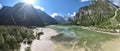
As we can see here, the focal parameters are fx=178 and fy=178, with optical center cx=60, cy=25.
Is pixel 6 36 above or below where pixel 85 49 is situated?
above

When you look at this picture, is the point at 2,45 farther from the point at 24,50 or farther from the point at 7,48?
the point at 24,50

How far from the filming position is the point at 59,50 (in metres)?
52.5

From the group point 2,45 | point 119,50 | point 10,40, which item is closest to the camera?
point 2,45

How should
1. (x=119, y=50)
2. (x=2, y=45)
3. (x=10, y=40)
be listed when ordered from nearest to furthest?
(x=2, y=45) → (x=119, y=50) → (x=10, y=40)

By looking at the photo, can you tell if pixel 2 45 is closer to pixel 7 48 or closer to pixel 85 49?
pixel 7 48

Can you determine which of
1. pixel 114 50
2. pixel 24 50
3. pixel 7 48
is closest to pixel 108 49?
pixel 114 50

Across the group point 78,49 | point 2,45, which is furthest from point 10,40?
point 78,49

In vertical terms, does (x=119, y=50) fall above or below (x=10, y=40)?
below

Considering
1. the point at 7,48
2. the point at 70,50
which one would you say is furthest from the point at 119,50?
the point at 7,48

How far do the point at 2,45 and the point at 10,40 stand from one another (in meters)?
6.74

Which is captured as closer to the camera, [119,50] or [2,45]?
[2,45]

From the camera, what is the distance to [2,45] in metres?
48.2

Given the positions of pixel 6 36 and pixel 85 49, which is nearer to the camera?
pixel 85 49

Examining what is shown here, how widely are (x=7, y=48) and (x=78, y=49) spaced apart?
20.8 m
